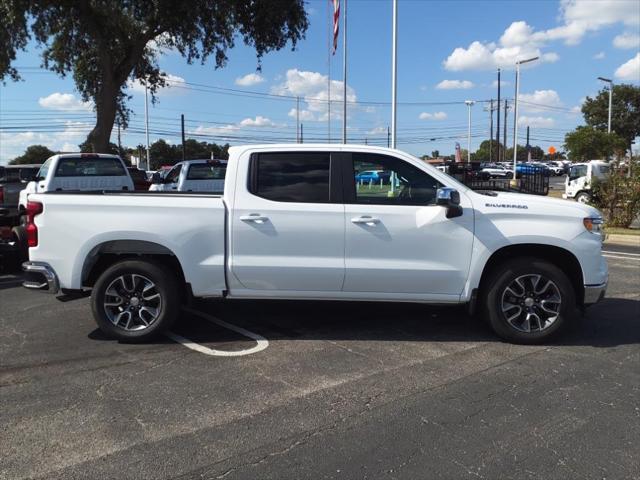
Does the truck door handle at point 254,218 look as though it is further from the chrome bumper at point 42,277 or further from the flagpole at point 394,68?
the flagpole at point 394,68

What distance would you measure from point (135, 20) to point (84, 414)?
19951mm

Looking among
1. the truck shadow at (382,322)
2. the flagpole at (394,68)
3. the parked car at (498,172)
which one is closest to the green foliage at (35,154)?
the parked car at (498,172)

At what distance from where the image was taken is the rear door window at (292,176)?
17.5 feet

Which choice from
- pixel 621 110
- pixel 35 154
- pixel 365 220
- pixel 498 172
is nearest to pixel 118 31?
pixel 365 220

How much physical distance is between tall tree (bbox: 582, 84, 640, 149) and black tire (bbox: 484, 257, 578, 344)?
65.3 meters

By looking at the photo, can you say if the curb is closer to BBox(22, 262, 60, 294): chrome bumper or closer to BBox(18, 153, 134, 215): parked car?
BBox(18, 153, 134, 215): parked car

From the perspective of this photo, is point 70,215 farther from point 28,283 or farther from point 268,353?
point 268,353

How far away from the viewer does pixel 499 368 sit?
4.79 meters

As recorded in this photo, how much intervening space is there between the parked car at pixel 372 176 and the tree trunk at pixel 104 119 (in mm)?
19804

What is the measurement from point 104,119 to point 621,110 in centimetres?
6017

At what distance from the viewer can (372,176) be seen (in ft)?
17.7

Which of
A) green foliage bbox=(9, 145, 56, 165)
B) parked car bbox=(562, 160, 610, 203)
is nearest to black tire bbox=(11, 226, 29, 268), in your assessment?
parked car bbox=(562, 160, 610, 203)

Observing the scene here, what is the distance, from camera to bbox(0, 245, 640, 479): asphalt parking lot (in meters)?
3.27

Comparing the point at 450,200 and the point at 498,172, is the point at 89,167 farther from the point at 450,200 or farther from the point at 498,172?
the point at 498,172
